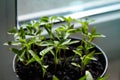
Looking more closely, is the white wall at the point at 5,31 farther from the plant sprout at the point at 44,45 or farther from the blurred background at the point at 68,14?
the plant sprout at the point at 44,45

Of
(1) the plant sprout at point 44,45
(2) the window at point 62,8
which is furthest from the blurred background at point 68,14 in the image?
(1) the plant sprout at point 44,45

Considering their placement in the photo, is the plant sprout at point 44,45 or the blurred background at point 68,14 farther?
the blurred background at point 68,14

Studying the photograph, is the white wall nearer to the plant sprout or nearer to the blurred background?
the blurred background

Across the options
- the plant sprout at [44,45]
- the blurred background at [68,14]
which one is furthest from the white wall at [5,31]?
the plant sprout at [44,45]

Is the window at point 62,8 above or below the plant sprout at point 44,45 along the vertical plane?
above

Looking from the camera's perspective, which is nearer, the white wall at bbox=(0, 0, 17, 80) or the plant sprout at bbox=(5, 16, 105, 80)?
the plant sprout at bbox=(5, 16, 105, 80)

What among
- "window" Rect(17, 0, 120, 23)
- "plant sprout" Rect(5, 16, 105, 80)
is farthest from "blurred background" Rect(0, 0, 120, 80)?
"plant sprout" Rect(5, 16, 105, 80)

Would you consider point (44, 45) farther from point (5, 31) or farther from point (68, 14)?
point (68, 14)

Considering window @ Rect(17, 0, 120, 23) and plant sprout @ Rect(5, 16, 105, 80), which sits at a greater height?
window @ Rect(17, 0, 120, 23)
